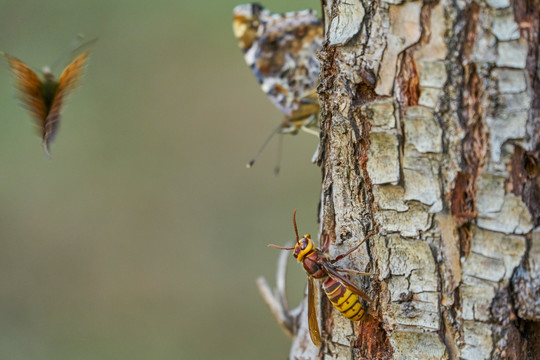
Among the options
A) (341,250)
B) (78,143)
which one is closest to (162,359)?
(78,143)

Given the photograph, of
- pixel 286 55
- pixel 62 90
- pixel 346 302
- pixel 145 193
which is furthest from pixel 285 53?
pixel 145 193

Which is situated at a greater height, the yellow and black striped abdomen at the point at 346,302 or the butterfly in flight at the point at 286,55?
the butterfly in flight at the point at 286,55

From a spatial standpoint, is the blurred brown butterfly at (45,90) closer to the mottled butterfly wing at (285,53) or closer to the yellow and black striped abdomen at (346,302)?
the yellow and black striped abdomen at (346,302)

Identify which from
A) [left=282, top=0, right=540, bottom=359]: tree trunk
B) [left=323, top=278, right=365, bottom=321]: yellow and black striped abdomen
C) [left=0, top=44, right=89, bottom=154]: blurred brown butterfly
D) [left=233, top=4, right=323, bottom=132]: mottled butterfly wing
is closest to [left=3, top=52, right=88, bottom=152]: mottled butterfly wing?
[left=0, top=44, right=89, bottom=154]: blurred brown butterfly

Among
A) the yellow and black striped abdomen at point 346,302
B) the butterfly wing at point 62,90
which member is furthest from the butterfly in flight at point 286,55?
the yellow and black striped abdomen at point 346,302

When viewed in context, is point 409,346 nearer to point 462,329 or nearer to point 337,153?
point 462,329

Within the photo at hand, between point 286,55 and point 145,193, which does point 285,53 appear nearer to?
point 286,55

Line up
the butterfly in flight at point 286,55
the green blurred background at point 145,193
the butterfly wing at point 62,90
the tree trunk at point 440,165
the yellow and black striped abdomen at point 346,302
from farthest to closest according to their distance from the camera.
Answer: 1. the green blurred background at point 145,193
2. the butterfly in flight at point 286,55
3. the butterfly wing at point 62,90
4. the yellow and black striped abdomen at point 346,302
5. the tree trunk at point 440,165
